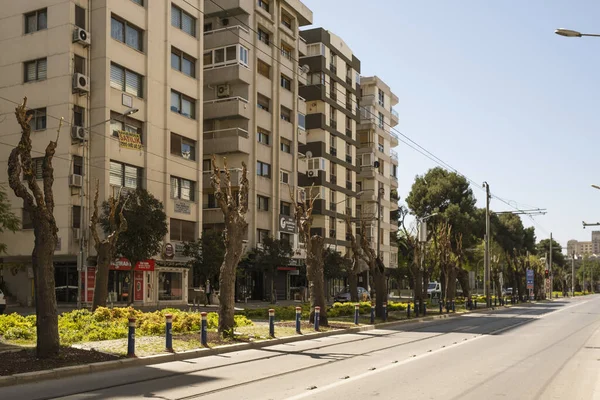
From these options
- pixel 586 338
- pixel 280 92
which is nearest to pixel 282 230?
pixel 280 92

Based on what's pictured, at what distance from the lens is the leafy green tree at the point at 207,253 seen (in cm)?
4275

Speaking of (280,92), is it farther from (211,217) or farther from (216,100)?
(211,217)

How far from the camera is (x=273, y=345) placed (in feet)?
64.4

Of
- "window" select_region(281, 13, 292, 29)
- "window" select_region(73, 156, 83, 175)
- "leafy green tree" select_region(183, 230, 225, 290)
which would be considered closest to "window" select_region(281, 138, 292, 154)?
"window" select_region(281, 13, 292, 29)

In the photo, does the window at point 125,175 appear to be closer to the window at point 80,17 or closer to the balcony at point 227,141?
the window at point 80,17

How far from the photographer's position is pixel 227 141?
50.5 m

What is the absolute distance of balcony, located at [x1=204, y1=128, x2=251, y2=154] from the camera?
165 feet

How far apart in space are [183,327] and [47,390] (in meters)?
9.83

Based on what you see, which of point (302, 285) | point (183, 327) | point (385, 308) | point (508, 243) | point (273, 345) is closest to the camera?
point (273, 345)

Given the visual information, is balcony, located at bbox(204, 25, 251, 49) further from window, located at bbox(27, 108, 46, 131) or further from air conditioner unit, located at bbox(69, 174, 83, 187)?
air conditioner unit, located at bbox(69, 174, 83, 187)

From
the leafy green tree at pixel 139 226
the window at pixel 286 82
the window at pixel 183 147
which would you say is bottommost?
the leafy green tree at pixel 139 226

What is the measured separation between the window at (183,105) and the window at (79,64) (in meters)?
7.20

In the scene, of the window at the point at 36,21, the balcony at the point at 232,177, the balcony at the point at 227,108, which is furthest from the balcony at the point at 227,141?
the window at the point at 36,21

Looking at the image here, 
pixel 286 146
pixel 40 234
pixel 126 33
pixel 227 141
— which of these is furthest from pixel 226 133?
pixel 40 234
